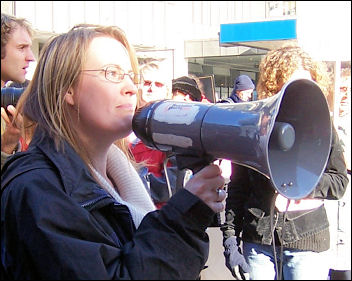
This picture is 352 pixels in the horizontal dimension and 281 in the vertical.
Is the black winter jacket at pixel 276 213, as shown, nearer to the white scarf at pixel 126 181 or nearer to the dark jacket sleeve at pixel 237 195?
the dark jacket sleeve at pixel 237 195

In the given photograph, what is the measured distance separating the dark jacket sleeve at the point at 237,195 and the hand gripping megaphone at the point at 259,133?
798 millimetres

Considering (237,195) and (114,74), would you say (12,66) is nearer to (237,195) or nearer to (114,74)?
(114,74)

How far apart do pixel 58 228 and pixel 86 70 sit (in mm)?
363

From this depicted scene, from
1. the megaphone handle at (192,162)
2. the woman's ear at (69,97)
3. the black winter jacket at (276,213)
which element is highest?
the woman's ear at (69,97)

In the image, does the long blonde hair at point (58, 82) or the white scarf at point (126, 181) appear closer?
the long blonde hair at point (58, 82)

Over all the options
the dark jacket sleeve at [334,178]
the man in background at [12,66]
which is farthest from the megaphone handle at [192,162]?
the dark jacket sleeve at [334,178]

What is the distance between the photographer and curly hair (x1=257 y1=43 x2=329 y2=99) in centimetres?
148

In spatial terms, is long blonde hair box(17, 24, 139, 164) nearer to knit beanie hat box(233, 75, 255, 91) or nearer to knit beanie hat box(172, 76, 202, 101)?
knit beanie hat box(233, 75, 255, 91)

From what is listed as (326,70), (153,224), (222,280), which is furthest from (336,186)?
(153,224)

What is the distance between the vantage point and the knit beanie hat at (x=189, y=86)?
1.58 metres

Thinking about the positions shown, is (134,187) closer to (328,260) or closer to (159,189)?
(159,189)

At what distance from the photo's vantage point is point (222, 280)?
108cm

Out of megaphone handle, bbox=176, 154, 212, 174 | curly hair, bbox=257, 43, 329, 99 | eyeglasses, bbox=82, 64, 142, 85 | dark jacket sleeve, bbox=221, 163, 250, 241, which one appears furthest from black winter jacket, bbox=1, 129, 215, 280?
dark jacket sleeve, bbox=221, 163, 250, 241

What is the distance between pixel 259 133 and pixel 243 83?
0.50m
